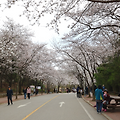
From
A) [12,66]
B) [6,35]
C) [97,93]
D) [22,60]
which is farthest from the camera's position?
[12,66]

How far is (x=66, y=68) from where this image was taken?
43.5 meters

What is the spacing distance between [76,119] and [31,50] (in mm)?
25119

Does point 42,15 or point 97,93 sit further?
point 97,93

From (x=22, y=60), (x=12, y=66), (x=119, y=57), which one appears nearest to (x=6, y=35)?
(x=22, y=60)

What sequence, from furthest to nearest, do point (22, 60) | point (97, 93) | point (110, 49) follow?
point (22, 60) < point (110, 49) < point (97, 93)

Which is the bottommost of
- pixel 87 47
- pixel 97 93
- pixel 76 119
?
pixel 76 119

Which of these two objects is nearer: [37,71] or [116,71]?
[116,71]

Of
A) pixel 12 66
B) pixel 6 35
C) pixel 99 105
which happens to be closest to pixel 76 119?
pixel 99 105

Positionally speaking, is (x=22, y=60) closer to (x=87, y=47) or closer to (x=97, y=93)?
(x=87, y=47)

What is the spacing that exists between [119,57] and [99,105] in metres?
14.4

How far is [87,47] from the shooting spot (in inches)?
924

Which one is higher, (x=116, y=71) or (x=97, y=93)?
(x=116, y=71)

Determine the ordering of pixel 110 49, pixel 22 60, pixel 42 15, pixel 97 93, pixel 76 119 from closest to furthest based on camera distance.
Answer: pixel 42 15, pixel 76 119, pixel 97 93, pixel 110 49, pixel 22 60

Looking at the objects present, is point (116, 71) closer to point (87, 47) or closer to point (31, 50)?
point (87, 47)
